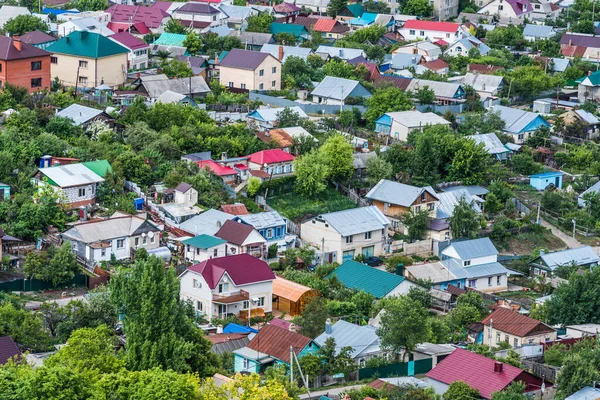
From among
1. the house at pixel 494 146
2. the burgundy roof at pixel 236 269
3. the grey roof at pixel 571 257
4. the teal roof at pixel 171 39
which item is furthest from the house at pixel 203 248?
the teal roof at pixel 171 39

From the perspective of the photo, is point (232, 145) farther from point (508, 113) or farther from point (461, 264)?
point (508, 113)

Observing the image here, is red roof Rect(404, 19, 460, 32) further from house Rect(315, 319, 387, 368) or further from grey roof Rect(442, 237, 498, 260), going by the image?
house Rect(315, 319, 387, 368)

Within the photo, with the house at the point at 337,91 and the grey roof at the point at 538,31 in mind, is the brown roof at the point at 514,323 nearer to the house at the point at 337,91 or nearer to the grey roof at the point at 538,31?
the house at the point at 337,91

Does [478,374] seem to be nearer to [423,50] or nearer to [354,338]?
[354,338]

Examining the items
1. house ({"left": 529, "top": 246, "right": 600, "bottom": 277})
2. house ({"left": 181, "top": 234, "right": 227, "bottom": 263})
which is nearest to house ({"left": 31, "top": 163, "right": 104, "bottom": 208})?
house ({"left": 181, "top": 234, "right": 227, "bottom": 263})

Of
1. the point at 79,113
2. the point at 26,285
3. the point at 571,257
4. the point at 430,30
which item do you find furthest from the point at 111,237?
the point at 430,30
